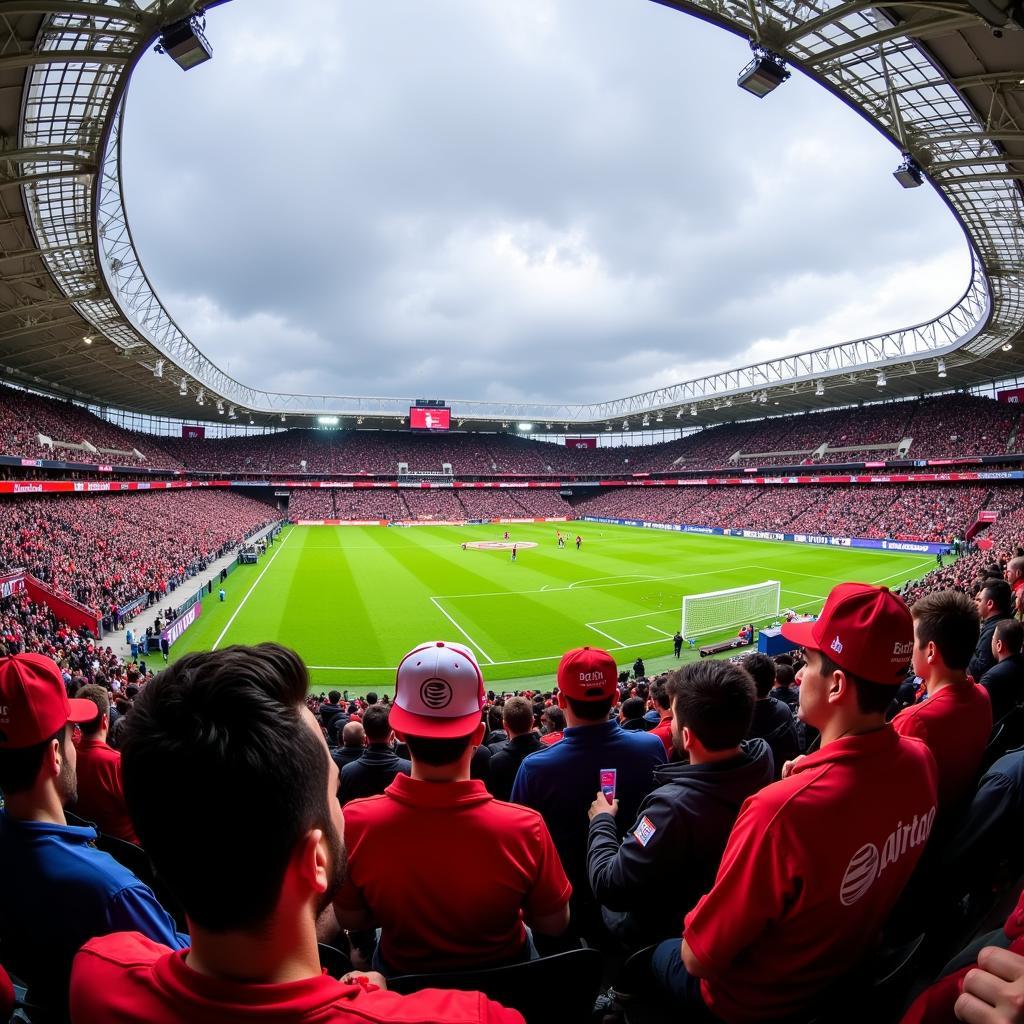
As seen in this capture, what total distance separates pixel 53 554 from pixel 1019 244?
46881 millimetres

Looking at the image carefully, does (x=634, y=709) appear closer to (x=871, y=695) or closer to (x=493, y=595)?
(x=871, y=695)

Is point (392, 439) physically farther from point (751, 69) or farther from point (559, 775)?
point (559, 775)

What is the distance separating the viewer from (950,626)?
3938 mm

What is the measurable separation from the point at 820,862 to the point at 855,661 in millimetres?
850

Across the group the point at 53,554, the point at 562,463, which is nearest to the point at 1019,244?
the point at 53,554

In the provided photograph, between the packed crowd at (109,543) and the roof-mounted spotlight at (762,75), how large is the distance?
2864 centimetres

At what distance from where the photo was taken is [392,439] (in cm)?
9431

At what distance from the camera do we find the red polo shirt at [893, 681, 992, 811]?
3.53 meters

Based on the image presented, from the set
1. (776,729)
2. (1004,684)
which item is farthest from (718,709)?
(1004,684)

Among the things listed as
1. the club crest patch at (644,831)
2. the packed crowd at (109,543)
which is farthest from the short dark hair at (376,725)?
the packed crowd at (109,543)

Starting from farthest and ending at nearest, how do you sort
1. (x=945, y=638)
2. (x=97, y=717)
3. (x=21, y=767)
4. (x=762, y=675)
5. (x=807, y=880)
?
(x=762, y=675), (x=97, y=717), (x=945, y=638), (x=21, y=767), (x=807, y=880)

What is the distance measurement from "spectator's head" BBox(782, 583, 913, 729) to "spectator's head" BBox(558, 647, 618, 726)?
151 cm

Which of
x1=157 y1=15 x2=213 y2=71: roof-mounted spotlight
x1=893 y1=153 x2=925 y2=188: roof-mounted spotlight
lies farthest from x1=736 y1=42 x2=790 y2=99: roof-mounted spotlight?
x1=157 y1=15 x2=213 y2=71: roof-mounted spotlight

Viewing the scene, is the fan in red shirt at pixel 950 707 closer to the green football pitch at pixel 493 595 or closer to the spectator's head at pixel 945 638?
the spectator's head at pixel 945 638
